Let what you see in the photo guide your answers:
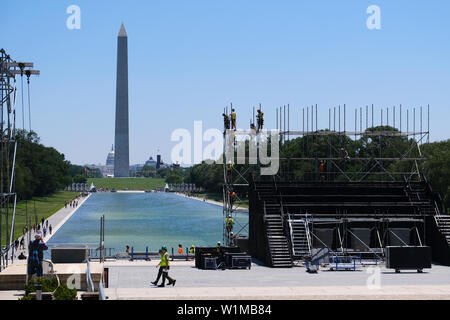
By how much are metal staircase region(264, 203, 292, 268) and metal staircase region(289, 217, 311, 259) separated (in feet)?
2.03

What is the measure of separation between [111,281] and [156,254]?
1509cm

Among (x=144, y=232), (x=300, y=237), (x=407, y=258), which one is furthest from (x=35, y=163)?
(x=407, y=258)

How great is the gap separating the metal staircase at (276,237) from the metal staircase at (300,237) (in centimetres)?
62

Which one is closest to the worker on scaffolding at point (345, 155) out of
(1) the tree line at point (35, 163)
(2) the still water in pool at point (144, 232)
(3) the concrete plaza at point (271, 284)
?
(2) the still water in pool at point (144, 232)

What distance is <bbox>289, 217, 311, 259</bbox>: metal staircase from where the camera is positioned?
38031 millimetres

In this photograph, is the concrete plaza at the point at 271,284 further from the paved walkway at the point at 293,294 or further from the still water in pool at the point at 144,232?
the still water in pool at the point at 144,232

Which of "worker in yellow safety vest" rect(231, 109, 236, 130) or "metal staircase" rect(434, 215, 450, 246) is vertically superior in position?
"worker in yellow safety vest" rect(231, 109, 236, 130)

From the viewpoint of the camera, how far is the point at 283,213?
3966 centimetres

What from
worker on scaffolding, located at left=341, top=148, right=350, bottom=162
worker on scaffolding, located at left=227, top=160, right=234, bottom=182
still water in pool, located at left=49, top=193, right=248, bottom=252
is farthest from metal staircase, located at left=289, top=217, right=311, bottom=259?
still water in pool, located at left=49, top=193, right=248, bottom=252

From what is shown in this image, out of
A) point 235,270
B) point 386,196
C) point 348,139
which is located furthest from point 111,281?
point 348,139

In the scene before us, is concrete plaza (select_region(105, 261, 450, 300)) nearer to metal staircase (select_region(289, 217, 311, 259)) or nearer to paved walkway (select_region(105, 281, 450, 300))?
paved walkway (select_region(105, 281, 450, 300))

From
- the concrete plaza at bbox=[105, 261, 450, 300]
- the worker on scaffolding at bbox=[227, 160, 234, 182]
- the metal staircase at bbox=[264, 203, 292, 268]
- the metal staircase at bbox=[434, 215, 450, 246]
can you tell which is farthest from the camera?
Result: the worker on scaffolding at bbox=[227, 160, 234, 182]

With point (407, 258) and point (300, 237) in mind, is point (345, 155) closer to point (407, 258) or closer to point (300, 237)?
point (300, 237)
